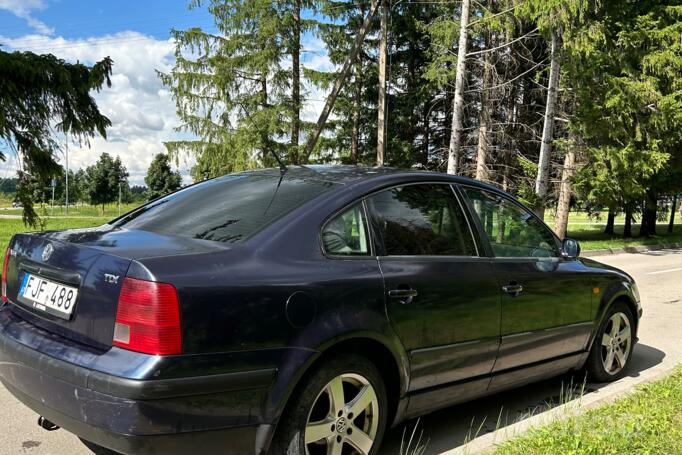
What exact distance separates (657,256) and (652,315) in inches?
468

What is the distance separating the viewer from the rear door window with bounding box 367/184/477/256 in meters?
3.34

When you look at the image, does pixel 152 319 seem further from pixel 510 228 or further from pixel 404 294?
pixel 510 228

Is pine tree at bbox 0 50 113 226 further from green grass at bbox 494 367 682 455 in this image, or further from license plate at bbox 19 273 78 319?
green grass at bbox 494 367 682 455

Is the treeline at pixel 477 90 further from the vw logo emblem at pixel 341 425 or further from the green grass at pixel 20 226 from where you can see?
the vw logo emblem at pixel 341 425

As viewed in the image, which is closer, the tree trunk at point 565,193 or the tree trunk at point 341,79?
the tree trunk at point 341,79

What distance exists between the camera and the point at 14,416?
390 centimetres

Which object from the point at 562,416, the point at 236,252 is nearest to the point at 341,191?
the point at 236,252

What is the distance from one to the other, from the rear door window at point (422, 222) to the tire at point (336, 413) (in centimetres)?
71

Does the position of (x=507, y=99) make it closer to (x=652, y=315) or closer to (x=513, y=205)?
(x=652, y=315)

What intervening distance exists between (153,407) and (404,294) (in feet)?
4.63

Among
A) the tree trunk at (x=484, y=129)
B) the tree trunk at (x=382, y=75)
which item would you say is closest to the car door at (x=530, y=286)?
the tree trunk at (x=382, y=75)

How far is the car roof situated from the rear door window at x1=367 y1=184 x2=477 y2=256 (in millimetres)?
78

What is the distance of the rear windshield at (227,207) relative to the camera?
9.93 ft

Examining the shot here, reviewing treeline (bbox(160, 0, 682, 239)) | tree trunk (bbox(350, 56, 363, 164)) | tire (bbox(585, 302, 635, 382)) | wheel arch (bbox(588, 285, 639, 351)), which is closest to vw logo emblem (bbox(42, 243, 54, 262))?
wheel arch (bbox(588, 285, 639, 351))
